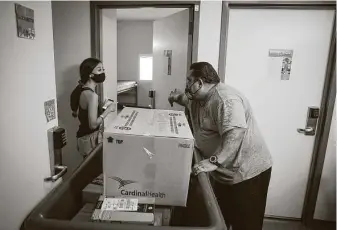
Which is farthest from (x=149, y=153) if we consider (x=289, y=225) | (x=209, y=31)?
(x=289, y=225)

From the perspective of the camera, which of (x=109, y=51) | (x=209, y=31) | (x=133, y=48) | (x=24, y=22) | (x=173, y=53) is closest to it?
(x=24, y=22)

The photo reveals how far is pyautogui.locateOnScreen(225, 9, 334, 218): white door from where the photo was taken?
2.01 meters

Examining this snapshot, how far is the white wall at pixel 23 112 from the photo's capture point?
0.91m

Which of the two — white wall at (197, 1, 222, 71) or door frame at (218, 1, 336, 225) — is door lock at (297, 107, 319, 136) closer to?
door frame at (218, 1, 336, 225)

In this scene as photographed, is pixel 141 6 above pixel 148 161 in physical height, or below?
above

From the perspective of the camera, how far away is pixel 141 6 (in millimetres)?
2078

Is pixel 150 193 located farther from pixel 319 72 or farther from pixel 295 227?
pixel 295 227

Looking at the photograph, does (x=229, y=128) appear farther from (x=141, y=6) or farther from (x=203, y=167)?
(x=141, y=6)

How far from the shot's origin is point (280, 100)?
2139 millimetres

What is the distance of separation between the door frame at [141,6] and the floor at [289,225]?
4.96 ft

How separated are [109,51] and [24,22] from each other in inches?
61.9

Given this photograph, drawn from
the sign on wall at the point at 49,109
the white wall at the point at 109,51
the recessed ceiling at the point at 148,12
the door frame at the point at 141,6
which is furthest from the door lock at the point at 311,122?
the recessed ceiling at the point at 148,12

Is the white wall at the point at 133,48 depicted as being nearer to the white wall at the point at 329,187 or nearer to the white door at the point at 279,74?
the white door at the point at 279,74

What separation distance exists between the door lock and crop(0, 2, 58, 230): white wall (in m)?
1.88
